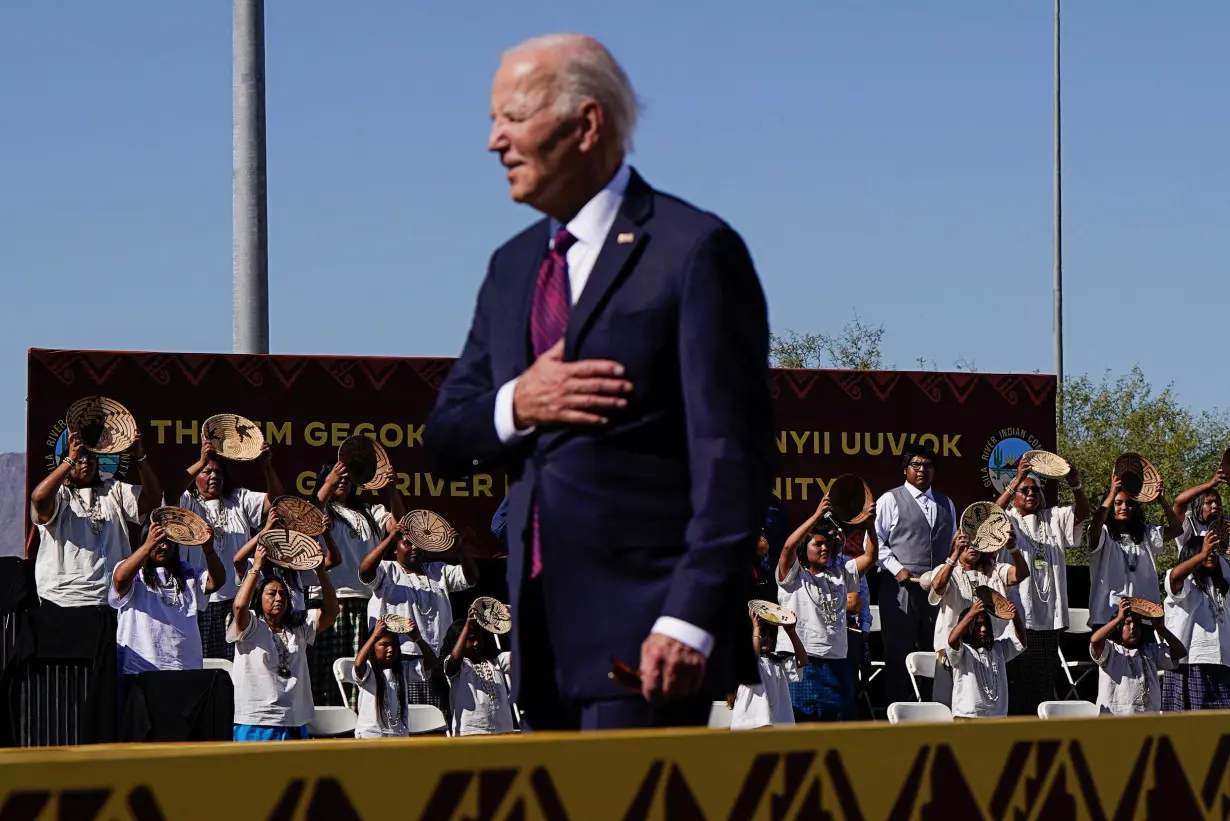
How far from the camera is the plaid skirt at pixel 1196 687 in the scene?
14.3 m

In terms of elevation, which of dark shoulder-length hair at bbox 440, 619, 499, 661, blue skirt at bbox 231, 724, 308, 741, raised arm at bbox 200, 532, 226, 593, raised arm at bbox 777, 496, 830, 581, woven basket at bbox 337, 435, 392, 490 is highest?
woven basket at bbox 337, 435, 392, 490

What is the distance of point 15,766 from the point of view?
2.24 meters

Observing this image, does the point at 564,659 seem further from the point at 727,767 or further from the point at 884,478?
the point at 884,478

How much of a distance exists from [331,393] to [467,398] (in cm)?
1174

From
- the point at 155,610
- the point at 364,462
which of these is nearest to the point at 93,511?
the point at 155,610

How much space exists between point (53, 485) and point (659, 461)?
348 inches

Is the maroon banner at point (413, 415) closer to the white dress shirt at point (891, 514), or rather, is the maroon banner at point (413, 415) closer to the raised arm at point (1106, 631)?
the white dress shirt at point (891, 514)

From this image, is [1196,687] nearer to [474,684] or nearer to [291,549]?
[474,684]

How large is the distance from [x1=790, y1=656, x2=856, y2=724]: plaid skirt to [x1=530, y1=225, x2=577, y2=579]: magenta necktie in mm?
10817

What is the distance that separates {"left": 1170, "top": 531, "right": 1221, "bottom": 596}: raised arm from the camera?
14.4m

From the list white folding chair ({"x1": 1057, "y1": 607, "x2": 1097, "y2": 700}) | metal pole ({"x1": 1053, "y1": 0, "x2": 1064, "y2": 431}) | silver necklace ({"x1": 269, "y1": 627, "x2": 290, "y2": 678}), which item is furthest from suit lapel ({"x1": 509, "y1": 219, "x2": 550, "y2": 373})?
metal pole ({"x1": 1053, "y1": 0, "x2": 1064, "y2": 431})

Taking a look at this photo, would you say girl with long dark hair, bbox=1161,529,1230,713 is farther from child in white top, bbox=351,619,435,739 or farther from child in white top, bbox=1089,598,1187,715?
child in white top, bbox=351,619,435,739

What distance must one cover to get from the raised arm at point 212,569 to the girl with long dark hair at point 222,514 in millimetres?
112

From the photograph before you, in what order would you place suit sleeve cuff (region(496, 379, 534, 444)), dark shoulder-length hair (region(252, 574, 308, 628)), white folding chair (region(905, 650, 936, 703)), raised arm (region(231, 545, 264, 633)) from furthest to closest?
white folding chair (region(905, 650, 936, 703))
dark shoulder-length hair (region(252, 574, 308, 628))
raised arm (region(231, 545, 264, 633))
suit sleeve cuff (region(496, 379, 534, 444))
